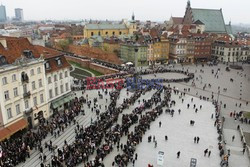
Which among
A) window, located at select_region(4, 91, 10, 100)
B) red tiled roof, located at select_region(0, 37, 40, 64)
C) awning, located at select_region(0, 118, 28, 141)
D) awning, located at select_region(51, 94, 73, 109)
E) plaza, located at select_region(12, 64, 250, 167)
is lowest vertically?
plaza, located at select_region(12, 64, 250, 167)

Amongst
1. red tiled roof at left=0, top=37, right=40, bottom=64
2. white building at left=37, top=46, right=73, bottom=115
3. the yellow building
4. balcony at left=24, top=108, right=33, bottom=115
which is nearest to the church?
the yellow building

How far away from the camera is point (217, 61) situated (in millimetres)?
85438

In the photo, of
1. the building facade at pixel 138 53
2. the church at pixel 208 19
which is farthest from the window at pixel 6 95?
the church at pixel 208 19

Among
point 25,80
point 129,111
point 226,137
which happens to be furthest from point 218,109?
point 25,80

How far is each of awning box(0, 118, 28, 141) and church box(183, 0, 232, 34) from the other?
9342 cm

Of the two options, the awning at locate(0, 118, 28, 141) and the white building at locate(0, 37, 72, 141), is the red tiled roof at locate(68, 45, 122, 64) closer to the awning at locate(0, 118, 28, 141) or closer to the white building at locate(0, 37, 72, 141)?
the white building at locate(0, 37, 72, 141)

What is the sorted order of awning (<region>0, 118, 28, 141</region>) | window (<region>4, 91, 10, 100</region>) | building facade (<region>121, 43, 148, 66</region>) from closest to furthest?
1. awning (<region>0, 118, 28, 141</region>)
2. window (<region>4, 91, 10, 100</region>)
3. building facade (<region>121, 43, 148, 66</region>)

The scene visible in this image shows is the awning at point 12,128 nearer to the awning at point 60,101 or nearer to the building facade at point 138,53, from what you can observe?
the awning at point 60,101

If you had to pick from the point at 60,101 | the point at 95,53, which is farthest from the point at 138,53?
the point at 60,101

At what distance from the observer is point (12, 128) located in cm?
2758

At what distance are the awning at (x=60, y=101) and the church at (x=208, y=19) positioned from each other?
83.6 m

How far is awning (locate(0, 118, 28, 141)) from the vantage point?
26.2 metres

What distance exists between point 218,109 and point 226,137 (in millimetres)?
9490

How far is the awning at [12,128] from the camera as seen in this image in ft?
85.9
